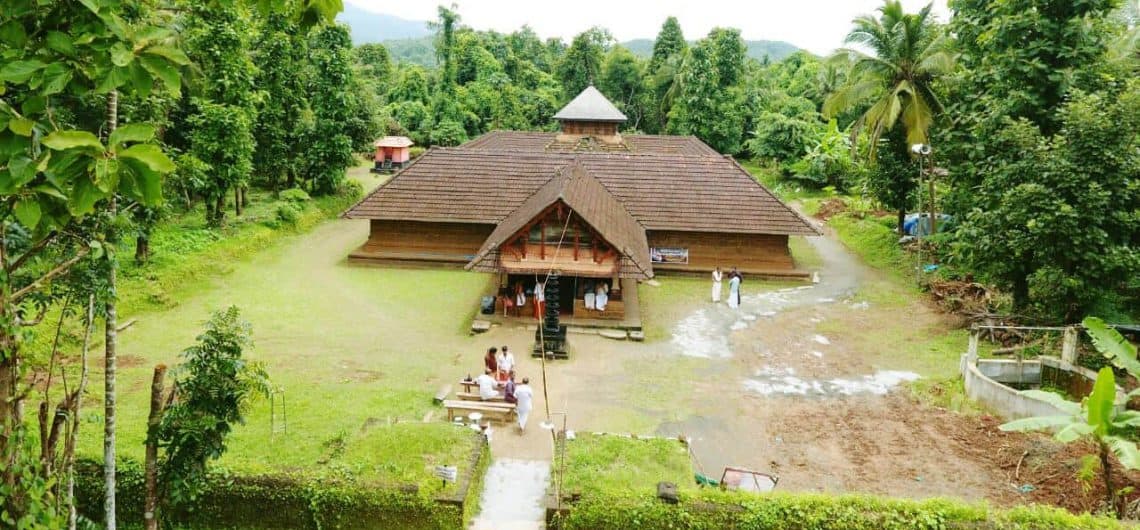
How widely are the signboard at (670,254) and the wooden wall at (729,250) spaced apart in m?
0.11

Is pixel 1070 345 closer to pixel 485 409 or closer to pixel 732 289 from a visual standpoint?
pixel 732 289

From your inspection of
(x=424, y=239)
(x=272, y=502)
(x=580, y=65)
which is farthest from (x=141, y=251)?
(x=580, y=65)

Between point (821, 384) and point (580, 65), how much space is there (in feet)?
140

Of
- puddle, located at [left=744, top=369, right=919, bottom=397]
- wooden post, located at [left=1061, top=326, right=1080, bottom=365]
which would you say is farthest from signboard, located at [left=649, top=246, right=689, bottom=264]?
wooden post, located at [left=1061, top=326, right=1080, bottom=365]

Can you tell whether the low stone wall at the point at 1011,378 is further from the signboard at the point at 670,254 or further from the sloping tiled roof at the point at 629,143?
the sloping tiled roof at the point at 629,143

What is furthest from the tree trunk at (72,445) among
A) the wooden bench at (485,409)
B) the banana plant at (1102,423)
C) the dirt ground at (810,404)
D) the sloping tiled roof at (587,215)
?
the sloping tiled roof at (587,215)

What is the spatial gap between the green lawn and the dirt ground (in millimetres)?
969

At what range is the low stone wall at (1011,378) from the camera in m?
13.6

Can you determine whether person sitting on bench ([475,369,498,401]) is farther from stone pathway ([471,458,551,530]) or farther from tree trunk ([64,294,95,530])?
tree trunk ([64,294,95,530])

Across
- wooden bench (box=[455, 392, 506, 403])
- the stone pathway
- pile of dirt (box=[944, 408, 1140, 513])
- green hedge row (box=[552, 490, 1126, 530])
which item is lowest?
the stone pathway

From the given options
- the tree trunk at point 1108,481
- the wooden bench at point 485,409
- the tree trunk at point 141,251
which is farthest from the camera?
the tree trunk at point 141,251

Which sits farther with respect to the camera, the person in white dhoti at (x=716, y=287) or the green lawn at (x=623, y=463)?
the person in white dhoti at (x=716, y=287)

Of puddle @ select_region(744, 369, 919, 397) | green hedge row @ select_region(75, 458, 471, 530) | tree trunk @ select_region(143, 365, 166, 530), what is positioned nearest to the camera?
tree trunk @ select_region(143, 365, 166, 530)

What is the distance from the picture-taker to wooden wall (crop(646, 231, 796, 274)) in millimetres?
24234
